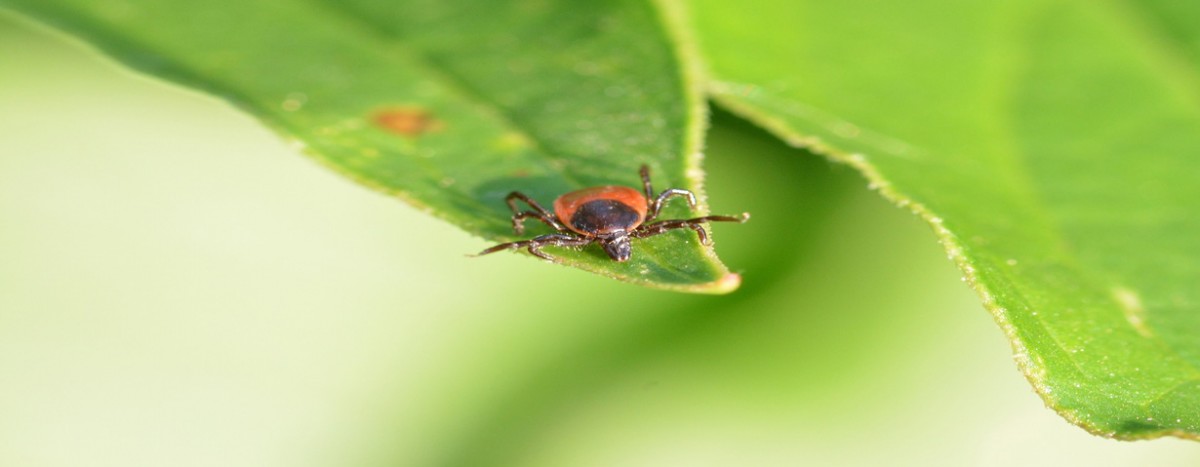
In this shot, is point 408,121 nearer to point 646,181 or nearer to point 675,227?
point 646,181

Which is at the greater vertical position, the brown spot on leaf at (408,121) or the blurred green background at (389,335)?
the brown spot on leaf at (408,121)

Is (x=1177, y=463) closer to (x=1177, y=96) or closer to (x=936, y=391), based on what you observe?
(x=936, y=391)

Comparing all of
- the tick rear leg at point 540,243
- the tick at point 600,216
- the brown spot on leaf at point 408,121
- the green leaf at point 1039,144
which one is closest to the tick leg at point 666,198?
the tick at point 600,216

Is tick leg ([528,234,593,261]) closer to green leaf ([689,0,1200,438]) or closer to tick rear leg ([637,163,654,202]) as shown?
tick rear leg ([637,163,654,202])

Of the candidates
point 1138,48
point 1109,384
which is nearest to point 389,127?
point 1109,384

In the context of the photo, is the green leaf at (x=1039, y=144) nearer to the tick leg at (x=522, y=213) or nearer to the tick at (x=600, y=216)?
the tick at (x=600, y=216)

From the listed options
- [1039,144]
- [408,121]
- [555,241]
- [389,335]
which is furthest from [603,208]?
[1039,144]

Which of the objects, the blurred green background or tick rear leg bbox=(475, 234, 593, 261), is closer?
tick rear leg bbox=(475, 234, 593, 261)

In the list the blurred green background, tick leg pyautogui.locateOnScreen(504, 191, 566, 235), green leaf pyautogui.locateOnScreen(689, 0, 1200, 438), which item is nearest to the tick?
tick leg pyautogui.locateOnScreen(504, 191, 566, 235)
